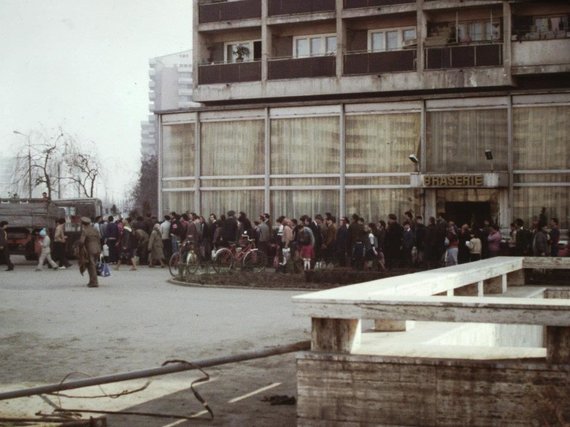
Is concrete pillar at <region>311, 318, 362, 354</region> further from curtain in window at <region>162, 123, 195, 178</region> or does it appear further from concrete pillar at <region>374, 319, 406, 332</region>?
curtain in window at <region>162, 123, 195, 178</region>

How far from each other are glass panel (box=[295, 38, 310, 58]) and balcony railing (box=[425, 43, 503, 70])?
629 cm

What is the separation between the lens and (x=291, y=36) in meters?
43.5

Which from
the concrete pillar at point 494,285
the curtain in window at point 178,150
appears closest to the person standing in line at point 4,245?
the curtain in window at point 178,150

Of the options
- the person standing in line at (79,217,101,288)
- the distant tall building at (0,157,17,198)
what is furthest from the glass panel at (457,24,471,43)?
the distant tall building at (0,157,17,198)

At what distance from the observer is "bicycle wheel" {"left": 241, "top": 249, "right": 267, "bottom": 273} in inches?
1177

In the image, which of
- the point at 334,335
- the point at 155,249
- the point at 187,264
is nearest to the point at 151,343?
the point at 334,335

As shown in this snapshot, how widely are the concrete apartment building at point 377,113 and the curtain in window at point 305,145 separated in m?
0.05

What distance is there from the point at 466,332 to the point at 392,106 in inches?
1162

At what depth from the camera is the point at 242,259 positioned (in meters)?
29.9

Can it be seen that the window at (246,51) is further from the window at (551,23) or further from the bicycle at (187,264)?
the bicycle at (187,264)

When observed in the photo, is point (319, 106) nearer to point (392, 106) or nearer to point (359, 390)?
Result: point (392, 106)

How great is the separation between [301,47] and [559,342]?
124ft

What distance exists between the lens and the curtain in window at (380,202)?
3703cm

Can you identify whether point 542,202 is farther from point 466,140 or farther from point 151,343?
point 151,343
